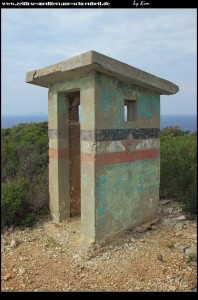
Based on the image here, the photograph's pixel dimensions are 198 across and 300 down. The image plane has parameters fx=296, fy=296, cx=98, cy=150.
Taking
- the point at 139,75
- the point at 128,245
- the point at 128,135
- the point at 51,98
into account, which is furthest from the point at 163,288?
the point at 51,98

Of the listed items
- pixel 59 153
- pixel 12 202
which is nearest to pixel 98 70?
pixel 59 153

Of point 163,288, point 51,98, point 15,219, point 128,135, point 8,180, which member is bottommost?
point 163,288

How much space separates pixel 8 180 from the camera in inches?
288

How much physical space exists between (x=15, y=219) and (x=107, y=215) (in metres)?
2.25

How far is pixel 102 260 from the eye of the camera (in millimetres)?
5125

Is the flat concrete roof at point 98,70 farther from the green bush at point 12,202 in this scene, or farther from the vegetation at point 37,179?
the green bush at point 12,202

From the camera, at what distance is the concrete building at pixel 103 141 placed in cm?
516

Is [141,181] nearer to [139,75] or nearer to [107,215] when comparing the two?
[107,215]

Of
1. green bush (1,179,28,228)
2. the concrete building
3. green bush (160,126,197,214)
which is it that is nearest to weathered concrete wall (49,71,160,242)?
the concrete building

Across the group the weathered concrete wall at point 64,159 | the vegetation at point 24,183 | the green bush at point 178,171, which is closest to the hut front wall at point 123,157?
the weathered concrete wall at point 64,159

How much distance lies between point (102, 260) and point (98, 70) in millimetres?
3259

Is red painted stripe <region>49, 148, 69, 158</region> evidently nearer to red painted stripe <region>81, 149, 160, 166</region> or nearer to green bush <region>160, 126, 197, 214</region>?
red painted stripe <region>81, 149, 160, 166</region>

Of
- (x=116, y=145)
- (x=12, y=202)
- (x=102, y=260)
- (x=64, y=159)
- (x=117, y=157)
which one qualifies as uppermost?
(x=116, y=145)

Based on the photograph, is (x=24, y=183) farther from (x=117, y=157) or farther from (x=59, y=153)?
(x=117, y=157)
